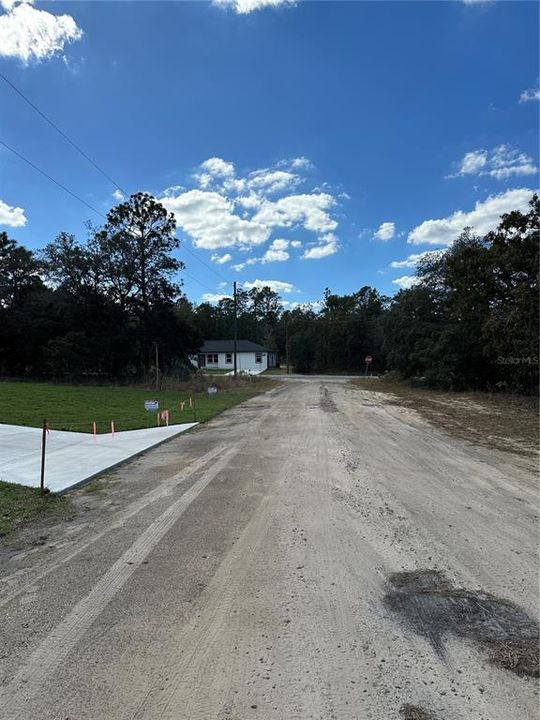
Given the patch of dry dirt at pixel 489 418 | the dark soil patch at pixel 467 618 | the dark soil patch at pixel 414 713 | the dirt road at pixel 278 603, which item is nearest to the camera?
the dark soil patch at pixel 414 713

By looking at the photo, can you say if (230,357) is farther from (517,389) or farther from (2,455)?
(2,455)

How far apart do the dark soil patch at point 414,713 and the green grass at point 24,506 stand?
4482 mm

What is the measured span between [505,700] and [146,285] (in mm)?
36542

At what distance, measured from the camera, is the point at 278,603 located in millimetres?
3510

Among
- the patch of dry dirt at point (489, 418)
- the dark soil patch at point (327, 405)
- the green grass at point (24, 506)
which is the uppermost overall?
the dark soil patch at point (327, 405)

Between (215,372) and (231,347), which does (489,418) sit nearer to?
(215,372)

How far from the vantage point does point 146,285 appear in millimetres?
36562

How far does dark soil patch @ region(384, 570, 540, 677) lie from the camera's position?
291 cm

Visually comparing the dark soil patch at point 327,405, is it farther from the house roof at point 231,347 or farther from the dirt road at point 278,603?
the house roof at point 231,347

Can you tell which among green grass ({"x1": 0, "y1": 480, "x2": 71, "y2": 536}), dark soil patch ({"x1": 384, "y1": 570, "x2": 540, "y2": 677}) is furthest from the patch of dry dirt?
green grass ({"x1": 0, "y1": 480, "x2": 71, "y2": 536})

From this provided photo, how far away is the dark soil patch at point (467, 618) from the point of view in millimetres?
2908

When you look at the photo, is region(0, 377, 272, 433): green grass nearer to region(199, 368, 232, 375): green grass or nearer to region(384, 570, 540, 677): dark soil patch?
region(384, 570, 540, 677): dark soil patch

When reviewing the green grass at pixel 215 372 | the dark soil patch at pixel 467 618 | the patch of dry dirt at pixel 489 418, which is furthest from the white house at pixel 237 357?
A: the dark soil patch at pixel 467 618

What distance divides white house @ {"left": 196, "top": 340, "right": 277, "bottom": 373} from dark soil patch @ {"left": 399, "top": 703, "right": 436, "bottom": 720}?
57401 mm
